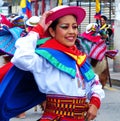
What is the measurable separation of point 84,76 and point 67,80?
18 centimetres

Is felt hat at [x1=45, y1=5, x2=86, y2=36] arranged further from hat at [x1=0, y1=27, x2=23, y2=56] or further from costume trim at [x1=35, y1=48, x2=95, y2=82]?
hat at [x1=0, y1=27, x2=23, y2=56]

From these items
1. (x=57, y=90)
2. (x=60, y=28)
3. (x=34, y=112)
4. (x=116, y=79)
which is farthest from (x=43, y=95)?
(x=116, y=79)

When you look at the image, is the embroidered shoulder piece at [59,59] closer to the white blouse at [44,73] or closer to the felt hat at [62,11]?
the white blouse at [44,73]

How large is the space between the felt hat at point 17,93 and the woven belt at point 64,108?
A: 0.17m

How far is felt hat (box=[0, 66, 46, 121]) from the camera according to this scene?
12.3ft

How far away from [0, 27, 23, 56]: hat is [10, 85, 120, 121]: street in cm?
→ 150

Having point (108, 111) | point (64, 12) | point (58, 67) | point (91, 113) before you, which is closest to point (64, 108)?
point (91, 113)

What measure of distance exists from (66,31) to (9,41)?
3.19 m

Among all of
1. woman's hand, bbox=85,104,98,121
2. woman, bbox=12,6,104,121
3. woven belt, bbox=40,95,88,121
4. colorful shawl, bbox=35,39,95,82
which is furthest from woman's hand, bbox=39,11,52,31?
woman's hand, bbox=85,104,98,121

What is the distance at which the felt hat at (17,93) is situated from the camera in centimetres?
375

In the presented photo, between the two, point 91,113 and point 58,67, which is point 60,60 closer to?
point 58,67

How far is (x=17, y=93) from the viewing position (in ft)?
12.7

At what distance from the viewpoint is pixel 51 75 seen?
376 centimetres

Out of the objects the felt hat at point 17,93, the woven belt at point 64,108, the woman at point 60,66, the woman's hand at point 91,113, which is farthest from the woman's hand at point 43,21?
the woman's hand at point 91,113
